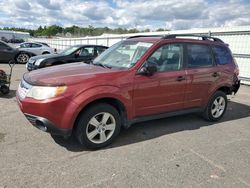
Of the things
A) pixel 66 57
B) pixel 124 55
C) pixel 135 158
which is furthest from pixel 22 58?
pixel 135 158

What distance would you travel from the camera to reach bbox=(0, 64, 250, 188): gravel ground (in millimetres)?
2980

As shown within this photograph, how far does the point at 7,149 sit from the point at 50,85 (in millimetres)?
1248

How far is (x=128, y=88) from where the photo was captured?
3.88 metres

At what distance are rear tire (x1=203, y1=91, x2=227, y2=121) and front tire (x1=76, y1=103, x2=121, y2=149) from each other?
7.87 feet

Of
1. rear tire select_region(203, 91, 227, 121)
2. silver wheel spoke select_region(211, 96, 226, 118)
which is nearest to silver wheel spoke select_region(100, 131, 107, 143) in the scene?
rear tire select_region(203, 91, 227, 121)

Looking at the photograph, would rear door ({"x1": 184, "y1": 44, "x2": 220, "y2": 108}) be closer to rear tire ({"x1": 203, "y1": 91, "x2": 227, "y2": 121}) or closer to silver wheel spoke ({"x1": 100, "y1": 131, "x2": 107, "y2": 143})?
rear tire ({"x1": 203, "y1": 91, "x2": 227, "y2": 121})

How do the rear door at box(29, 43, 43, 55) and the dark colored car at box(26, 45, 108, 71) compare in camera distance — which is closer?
the dark colored car at box(26, 45, 108, 71)

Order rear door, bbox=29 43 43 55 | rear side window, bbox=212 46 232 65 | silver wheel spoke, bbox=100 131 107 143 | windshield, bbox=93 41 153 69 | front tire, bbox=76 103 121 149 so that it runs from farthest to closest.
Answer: rear door, bbox=29 43 43 55
rear side window, bbox=212 46 232 65
windshield, bbox=93 41 153 69
silver wheel spoke, bbox=100 131 107 143
front tire, bbox=76 103 121 149

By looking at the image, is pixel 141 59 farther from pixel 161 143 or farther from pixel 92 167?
pixel 92 167

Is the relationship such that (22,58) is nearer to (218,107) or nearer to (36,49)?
(36,49)

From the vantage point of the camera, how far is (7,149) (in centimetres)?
360

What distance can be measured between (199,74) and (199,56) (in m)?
0.42

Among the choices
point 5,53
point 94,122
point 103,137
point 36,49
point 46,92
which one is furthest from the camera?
point 36,49

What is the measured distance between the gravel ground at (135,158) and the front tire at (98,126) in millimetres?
163
